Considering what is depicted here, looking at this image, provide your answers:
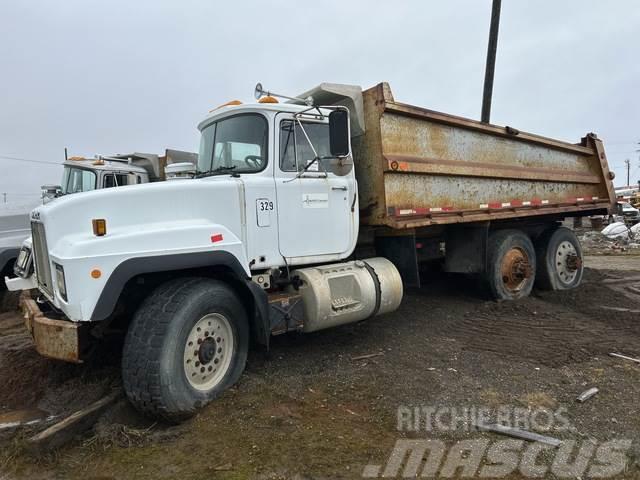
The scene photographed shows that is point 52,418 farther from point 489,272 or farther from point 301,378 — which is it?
point 489,272

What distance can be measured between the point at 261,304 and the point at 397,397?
136cm

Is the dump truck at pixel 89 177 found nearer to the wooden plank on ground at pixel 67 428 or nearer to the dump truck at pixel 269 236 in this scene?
the dump truck at pixel 269 236

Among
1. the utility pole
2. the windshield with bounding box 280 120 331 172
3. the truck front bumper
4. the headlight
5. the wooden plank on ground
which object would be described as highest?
the utility pole

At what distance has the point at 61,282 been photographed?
3.32 metres

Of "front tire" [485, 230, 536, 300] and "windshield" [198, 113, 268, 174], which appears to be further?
"front tire" [485, 230, 536, 300]

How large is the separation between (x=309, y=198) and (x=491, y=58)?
8.94 meters

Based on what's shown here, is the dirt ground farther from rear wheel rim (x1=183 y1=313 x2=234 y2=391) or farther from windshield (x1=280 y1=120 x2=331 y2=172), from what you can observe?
windshield (x1=280 y1=120 x2=331 y2=172)

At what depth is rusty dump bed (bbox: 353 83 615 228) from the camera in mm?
5195

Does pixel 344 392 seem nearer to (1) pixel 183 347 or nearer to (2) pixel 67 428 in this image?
(1) pixel 183 347

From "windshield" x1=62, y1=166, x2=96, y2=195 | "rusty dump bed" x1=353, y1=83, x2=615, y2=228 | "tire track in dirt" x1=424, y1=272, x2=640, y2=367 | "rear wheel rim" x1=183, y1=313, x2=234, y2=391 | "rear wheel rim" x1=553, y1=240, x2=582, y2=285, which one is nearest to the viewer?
"rear wheel rim" x1=183, y1=313, x2=234, y2=391

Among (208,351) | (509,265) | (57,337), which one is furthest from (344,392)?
(509,265)

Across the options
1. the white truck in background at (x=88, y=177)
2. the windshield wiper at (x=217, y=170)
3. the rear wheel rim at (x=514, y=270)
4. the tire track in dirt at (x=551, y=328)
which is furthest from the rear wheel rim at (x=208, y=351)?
the rear wheel rim at (x=514, y=270)

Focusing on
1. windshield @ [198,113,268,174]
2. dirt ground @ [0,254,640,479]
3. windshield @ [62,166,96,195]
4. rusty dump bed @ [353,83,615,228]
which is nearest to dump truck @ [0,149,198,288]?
windshield @ [62,166,96,195]

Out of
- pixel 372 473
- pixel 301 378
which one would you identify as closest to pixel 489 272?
pixel 301 378
